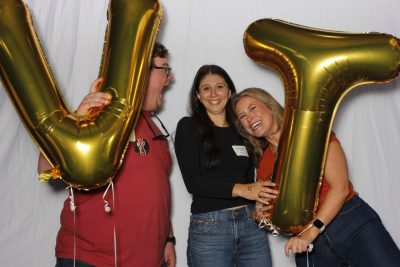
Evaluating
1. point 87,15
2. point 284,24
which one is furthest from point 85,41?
point 284,24

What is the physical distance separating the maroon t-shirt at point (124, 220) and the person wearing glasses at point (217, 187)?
7.0 inches

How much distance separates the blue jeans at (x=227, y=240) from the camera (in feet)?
5.20

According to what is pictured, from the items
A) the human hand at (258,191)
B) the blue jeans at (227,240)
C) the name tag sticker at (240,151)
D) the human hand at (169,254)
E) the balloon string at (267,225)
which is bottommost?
the human hand at (169,254)

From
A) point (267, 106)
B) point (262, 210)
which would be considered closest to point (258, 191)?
point (262, 210)

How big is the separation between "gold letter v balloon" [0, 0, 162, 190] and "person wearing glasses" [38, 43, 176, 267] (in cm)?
8

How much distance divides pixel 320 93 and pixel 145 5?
57cm

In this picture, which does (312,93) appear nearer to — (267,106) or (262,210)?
(267,106)

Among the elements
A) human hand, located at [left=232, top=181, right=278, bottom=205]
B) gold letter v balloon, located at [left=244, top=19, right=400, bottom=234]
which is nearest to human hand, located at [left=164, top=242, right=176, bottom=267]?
human hand, located at [left=232, top=181, right=278, bottom=205]

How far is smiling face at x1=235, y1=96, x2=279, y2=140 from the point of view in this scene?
1590mm

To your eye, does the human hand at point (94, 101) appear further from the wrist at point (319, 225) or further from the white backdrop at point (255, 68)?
the wrist at point (319, 225)

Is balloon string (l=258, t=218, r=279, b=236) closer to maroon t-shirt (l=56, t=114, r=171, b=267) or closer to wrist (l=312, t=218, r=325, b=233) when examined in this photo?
wrist (l=312, t=218, r=325, b=233)

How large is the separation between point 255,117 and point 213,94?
0.19m

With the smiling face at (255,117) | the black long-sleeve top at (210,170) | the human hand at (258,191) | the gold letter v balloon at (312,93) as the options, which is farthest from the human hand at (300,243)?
the smiling face at (255,117)

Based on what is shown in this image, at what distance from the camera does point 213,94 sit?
1.70 metres
